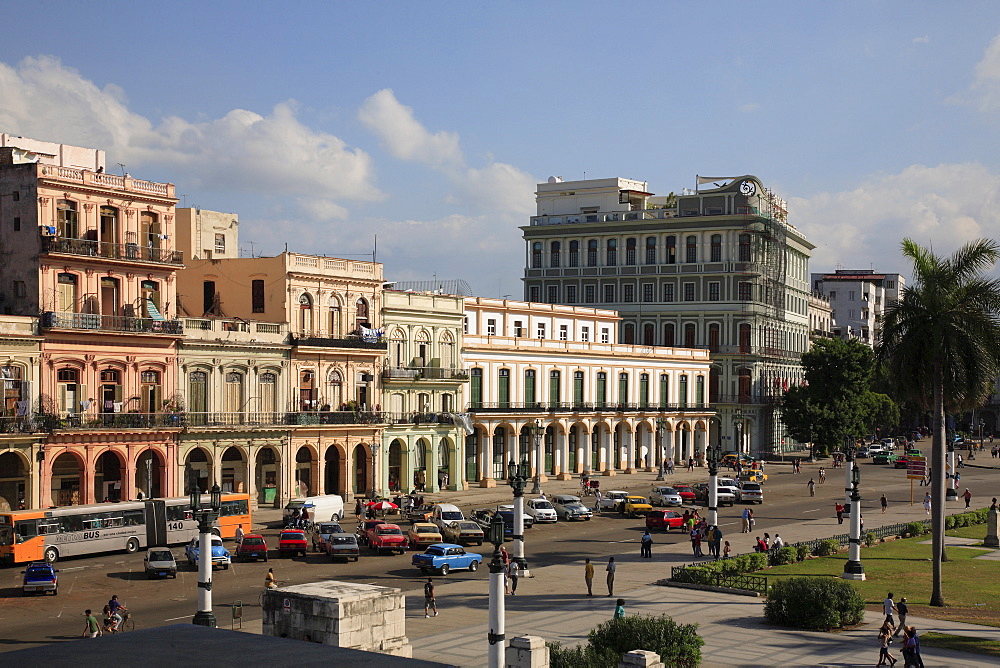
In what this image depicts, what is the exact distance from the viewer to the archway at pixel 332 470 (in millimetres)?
75125

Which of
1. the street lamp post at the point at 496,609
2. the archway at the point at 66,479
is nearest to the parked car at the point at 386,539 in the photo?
the archway at the point at 66,479

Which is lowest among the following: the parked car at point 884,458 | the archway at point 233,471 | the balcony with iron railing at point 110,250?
the parked car at point 884,458

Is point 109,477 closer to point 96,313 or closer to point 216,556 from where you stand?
point 96,313

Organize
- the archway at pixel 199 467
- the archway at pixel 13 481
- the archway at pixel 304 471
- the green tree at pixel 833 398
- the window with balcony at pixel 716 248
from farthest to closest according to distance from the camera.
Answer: the window with balcony at pixel 716 248, the green tree at pixel 833 398, the archway at pixel 304 471, the archway at pixel 199 467, the archway at pixel 13 481

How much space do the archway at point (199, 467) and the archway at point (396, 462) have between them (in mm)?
15595

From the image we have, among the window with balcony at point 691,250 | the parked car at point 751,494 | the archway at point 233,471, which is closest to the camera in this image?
the archway at point 233,471

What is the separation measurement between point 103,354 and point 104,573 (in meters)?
16.4

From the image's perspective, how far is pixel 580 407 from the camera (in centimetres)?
9875

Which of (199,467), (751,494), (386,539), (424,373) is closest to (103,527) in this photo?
(386,539)

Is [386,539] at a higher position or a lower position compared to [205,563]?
lower

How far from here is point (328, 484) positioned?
75562 mm

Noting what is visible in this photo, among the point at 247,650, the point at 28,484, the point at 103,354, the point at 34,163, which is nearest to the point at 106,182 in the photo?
the point at 34,163

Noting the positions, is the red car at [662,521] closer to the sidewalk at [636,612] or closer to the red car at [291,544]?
the sidewalk at [636,612]

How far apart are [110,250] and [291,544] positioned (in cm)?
2097
